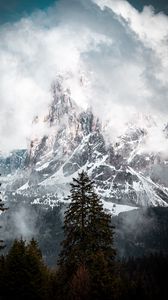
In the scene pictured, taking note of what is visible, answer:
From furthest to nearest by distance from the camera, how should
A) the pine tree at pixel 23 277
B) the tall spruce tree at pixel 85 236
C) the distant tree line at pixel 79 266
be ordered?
the pine tree at pixel 23 277 → the tall spruce tree at pixel 85 236 → the distant tree line at pixel 79 266

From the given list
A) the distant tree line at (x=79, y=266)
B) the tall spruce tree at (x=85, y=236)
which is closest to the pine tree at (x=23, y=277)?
the distant tree line at (x=79, y=266)

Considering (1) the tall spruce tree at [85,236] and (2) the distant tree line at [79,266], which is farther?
(1) the tall spruce tree at [85,236]

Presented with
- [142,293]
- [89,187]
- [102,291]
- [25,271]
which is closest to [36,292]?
[25,271]

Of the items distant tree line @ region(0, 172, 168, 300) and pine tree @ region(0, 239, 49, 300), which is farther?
pine tree @ region(0, 239, 49, 300)

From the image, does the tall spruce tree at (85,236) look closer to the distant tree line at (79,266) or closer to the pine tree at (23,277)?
the distant tree line at (79,266)

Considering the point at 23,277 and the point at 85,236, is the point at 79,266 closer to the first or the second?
the point at 85,236

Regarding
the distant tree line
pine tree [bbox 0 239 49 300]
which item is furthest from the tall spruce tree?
pine tree [bbox 0 239 49 300]

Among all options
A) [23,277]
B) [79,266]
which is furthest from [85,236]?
[23,277]

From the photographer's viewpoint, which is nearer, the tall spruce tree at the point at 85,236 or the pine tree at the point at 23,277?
the tall spruce tree at the point at 85,236

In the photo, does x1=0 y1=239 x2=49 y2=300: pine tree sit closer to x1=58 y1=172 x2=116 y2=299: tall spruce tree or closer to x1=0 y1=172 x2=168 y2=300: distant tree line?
x1=0 y1=172 x2=168 y2=300: distant tree line

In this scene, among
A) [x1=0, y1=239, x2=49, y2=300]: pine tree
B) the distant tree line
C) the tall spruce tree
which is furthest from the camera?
[x1=0, y1=239, x2=49, y2=300]: pine tree

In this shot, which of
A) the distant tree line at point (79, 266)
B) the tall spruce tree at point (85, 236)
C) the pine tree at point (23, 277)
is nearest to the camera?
the distant tree line at point (79, 266)

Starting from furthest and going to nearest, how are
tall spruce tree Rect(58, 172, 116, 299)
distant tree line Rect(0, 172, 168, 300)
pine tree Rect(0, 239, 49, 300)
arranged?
→ pine tree Rect(0, 239, 49, 300), tall spruce tree Rect(58, 172, 116, 299), distant tree line Rect(0, 172, 168, 300)

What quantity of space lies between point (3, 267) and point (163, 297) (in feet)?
77.6
